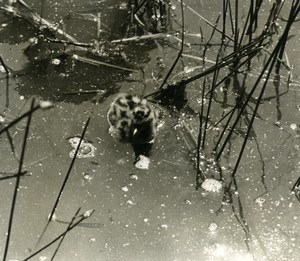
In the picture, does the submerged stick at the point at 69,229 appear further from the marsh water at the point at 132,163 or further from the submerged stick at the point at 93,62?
the submerged stick at the point at 93,62

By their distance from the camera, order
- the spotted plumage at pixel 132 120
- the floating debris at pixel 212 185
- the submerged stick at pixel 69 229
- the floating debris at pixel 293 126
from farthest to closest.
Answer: the floating debris at pixel 293 126, the spotted plumage at pixel 132 120, the floating debris at pixel 212 185, the submerged stick at pixel 69 229

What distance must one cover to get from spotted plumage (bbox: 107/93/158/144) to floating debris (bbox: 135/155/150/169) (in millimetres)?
74

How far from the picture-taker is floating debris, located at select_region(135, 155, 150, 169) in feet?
6.42

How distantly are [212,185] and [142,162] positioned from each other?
261 mm

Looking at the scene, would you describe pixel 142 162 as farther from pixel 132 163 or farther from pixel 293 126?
pixel 293 126

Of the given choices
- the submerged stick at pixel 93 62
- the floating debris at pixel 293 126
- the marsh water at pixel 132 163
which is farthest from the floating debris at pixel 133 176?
the floating debris at pixel 293 126

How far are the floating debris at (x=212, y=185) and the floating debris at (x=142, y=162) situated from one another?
21 centimetres

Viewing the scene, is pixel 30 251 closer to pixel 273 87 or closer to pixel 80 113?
pixel 80 113

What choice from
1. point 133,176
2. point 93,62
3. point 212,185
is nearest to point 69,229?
point 133,176

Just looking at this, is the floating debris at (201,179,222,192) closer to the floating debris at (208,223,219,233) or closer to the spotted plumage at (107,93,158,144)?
the floating debris at (208,223,219,233)

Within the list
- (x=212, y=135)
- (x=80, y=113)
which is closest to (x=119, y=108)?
(x=80, y=113)

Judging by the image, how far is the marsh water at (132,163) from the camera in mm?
1760

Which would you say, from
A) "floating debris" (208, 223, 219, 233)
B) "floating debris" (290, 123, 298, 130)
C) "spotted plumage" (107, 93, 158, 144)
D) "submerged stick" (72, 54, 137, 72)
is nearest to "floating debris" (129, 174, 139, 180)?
"spotted plumage" (107, 93, 158, 144)

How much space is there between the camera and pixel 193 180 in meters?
1.92
